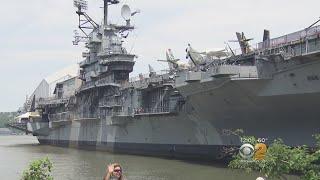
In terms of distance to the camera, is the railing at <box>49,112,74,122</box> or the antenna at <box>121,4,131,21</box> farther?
the railing at <box>49,112,74,122</box>

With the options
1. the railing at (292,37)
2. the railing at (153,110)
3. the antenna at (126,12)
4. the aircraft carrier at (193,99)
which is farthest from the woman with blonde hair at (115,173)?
the antenna at (126,12)

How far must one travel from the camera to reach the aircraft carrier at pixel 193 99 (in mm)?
18266

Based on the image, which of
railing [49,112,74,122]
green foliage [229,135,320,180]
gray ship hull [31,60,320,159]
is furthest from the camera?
railing [49,112,74,122]

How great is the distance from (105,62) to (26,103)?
1109 inches

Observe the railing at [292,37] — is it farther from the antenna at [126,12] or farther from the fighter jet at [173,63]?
the antenna at [126,12]

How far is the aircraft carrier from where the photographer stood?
1827 centimetres

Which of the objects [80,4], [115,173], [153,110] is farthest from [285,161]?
[80,4]

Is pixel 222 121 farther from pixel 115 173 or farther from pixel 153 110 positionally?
pixel 115 173

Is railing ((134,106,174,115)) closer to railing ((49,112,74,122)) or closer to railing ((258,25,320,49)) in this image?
railing ((258,25,320,49))

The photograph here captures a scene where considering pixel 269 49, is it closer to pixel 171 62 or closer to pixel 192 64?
pixel 192 64

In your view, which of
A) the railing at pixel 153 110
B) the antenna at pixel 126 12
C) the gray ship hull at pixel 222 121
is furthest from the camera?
the antenna at pixel 126 12

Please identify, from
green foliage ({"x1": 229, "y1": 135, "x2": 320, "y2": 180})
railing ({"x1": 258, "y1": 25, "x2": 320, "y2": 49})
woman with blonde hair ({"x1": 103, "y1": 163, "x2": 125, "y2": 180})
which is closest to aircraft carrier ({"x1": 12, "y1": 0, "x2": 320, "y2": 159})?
railing ({"x1": 258, "y1": 25, "x2": 320, "y2": 49})

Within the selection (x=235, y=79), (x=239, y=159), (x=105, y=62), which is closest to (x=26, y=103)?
(x=105, y=62)

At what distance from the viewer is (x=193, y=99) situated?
2281cm
